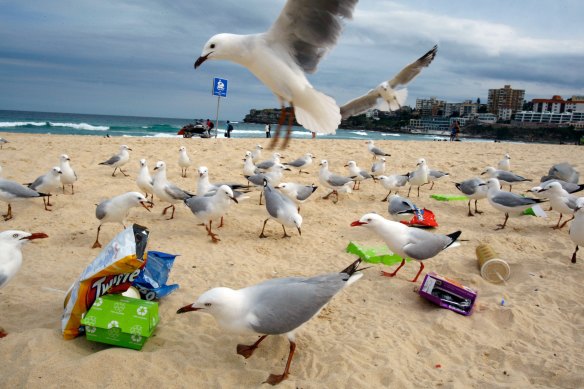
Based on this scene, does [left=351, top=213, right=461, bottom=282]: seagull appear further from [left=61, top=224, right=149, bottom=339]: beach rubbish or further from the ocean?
the ocean

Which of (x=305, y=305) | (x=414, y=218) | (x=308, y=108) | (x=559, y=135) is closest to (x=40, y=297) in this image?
(x=305, y=305)

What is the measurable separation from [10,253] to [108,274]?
1.06 meters

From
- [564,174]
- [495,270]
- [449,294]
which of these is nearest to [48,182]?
[449,294]

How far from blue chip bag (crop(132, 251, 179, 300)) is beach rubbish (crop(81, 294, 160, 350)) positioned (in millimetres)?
535

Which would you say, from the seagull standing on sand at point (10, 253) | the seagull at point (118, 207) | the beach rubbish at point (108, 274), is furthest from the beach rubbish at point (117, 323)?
the seagull at point (118, 207)

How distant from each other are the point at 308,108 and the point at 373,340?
1.82 metres

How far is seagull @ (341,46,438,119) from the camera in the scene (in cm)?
393

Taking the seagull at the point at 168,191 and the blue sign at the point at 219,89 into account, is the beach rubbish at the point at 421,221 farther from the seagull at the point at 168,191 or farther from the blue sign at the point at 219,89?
the blue sign at the point at 219,89

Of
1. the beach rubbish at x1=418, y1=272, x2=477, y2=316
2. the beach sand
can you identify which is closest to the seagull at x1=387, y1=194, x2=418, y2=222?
the beach sand

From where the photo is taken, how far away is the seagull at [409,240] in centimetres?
424

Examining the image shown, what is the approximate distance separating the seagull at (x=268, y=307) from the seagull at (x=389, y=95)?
178 centimetres

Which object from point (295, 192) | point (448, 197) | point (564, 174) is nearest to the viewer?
point (295, 192)

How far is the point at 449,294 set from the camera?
372 centimetres

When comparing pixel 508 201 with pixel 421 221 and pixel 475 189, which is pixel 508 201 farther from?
pixel 421 221
